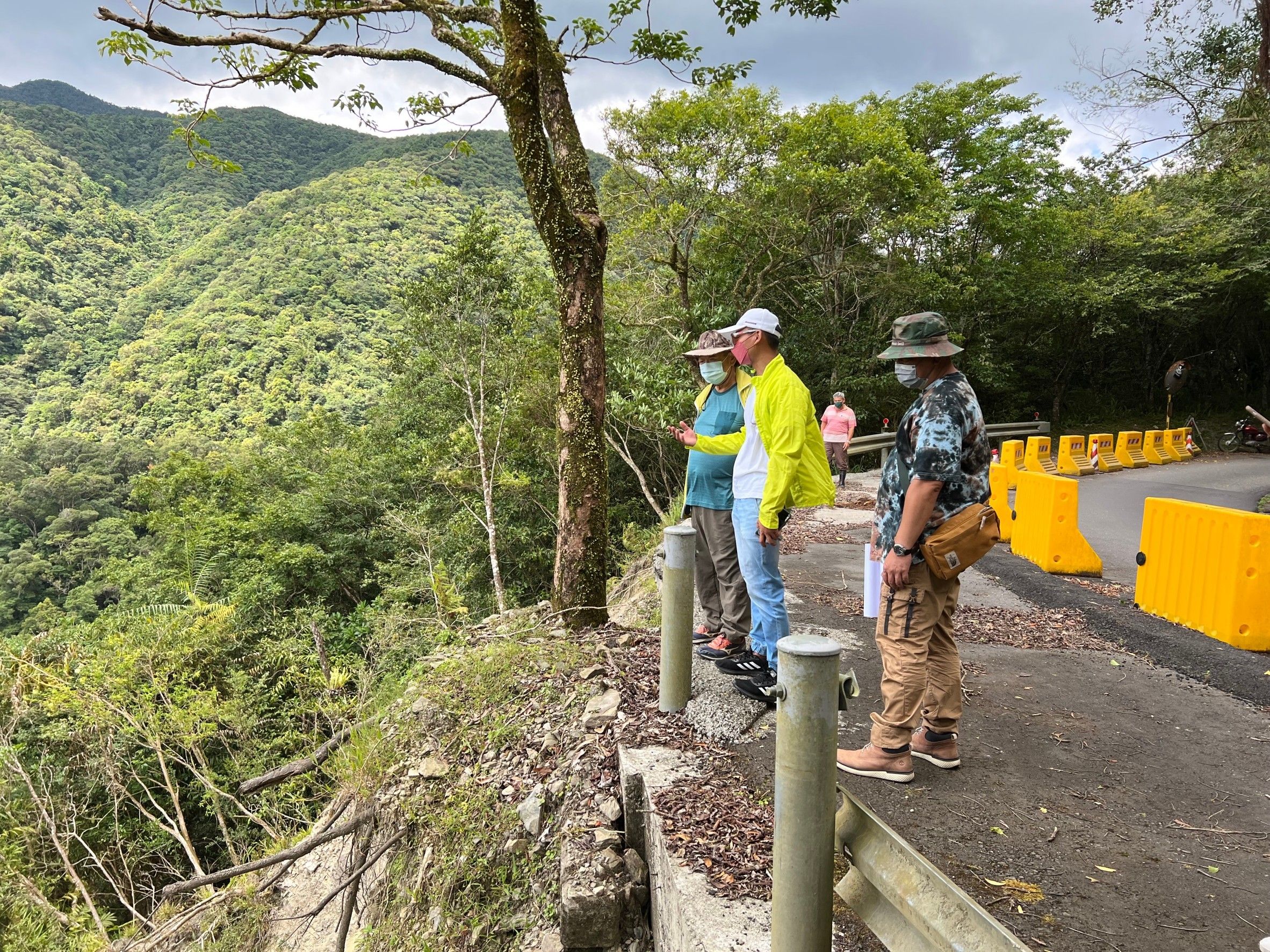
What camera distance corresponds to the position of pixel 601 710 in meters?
4.12

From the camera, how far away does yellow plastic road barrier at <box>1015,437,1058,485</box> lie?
50.3 ft

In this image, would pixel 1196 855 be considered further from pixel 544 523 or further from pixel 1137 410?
pixel 1137 410

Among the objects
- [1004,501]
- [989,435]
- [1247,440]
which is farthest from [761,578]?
[1247,440]

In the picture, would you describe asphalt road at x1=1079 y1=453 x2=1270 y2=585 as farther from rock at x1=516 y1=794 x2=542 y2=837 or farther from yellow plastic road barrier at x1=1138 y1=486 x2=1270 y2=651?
rock at x1=516 y1=794 x2=542 y2=837

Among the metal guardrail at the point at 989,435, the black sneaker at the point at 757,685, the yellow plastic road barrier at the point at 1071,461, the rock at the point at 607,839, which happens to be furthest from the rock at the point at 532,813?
the yellow plastic road barrier at the point at 1071,461

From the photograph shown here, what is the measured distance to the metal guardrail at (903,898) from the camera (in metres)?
1.51

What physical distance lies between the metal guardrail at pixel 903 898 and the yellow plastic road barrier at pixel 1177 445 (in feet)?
78.4

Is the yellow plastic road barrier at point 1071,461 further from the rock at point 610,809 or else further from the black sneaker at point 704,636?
the rock at point 610,809

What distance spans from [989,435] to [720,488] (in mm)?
13312

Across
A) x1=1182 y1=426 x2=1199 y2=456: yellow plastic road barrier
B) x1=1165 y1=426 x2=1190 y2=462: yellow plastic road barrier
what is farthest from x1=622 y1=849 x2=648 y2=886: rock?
x1=1182 y1=426 x2=1199 y2=456: yellow plastic road barrier

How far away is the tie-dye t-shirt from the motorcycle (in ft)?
86.6

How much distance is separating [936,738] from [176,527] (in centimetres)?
2359

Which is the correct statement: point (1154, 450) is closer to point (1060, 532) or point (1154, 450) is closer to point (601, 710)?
point (1060, 532)

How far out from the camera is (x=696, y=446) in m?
4.34
